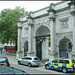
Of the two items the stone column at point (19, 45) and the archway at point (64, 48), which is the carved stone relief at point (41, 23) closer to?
the archway at point (64, 48)

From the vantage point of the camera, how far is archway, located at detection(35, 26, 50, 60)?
20672 millimetres

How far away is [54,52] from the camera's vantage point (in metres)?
16.2

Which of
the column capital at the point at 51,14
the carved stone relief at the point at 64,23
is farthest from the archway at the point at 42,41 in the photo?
the carved stone relief at the point at 64,23

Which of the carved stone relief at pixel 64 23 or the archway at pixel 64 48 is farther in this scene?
the archway at pixel 64 48

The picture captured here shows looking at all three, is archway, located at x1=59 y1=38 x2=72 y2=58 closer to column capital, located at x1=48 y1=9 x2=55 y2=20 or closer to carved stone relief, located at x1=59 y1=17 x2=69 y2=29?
carved stone relief, located at x1=59 y1=17 x2=69 y2=29

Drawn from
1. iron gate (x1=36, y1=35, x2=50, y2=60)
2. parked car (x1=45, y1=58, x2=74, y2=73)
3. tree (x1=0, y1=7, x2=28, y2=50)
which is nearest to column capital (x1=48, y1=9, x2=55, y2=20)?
iron gate (x1=36, y1=35, x2=50, y2=60)

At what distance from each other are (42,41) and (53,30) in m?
6.03

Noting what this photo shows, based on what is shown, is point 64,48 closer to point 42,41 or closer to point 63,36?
point 63,36

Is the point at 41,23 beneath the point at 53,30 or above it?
above

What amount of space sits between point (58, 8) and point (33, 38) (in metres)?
7.29

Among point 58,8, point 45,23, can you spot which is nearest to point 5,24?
point 45,23

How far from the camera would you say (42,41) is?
2231cm

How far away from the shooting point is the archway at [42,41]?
20672mm

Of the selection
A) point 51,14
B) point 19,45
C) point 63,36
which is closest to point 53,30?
point 63,36
